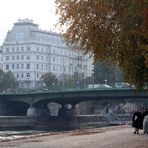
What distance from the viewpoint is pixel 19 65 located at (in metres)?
194

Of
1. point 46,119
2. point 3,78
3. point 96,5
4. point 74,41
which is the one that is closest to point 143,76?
point 74,41

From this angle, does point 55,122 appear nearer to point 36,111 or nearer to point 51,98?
point 36,111

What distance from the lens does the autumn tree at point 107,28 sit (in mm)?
23188

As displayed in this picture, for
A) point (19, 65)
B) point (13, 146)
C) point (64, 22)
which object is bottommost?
point (13, 146)

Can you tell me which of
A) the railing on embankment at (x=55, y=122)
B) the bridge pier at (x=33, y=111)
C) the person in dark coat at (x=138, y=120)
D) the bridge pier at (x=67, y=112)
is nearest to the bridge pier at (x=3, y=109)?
the bridge pier at (x=33, y=111)

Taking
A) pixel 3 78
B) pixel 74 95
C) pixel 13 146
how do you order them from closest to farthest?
pixel 13 146, pixel 74 95, pixel 3 78

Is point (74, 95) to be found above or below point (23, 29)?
below

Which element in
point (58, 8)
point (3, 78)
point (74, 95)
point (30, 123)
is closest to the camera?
point (58, 8)

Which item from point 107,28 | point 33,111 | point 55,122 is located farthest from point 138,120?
point 55,122

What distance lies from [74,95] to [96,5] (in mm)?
76089

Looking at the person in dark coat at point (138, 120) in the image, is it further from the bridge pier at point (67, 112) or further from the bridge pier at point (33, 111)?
the bridge pier at point (67, 112)

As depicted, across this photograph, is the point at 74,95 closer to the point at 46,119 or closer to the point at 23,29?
the point at 46,119

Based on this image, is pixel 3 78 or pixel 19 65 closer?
pixel 3 78

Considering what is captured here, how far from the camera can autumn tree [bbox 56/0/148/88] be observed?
76.1 feet
